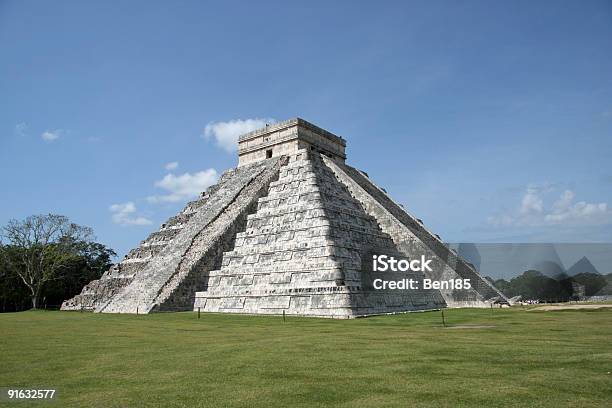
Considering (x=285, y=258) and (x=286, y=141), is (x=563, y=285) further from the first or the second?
(x=285, y=258)

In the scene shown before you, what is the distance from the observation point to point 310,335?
1191 cm

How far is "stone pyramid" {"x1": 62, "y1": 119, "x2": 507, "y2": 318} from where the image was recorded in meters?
19.8

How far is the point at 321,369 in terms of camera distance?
717 centimetres

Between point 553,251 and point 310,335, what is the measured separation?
837 inches

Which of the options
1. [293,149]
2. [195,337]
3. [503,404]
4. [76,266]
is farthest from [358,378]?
[76,266]

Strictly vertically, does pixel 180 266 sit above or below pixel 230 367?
above

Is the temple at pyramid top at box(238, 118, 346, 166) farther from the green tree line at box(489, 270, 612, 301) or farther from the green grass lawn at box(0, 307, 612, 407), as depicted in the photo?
the green grass lawn at box(0, 307, 612, 407)

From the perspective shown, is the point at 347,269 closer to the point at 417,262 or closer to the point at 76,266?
the point at 417,262

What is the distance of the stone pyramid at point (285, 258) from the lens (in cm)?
1980

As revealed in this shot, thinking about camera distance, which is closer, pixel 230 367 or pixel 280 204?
pixel 230 367

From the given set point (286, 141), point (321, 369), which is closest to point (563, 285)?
point (286, 141)

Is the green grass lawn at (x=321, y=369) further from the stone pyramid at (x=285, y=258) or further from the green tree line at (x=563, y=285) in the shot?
the green tree line at (x=563, y=285)

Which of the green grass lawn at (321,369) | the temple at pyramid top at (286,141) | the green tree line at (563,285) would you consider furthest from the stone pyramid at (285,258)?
the green tree line at (563,285)

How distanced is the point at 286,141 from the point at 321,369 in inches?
1167
